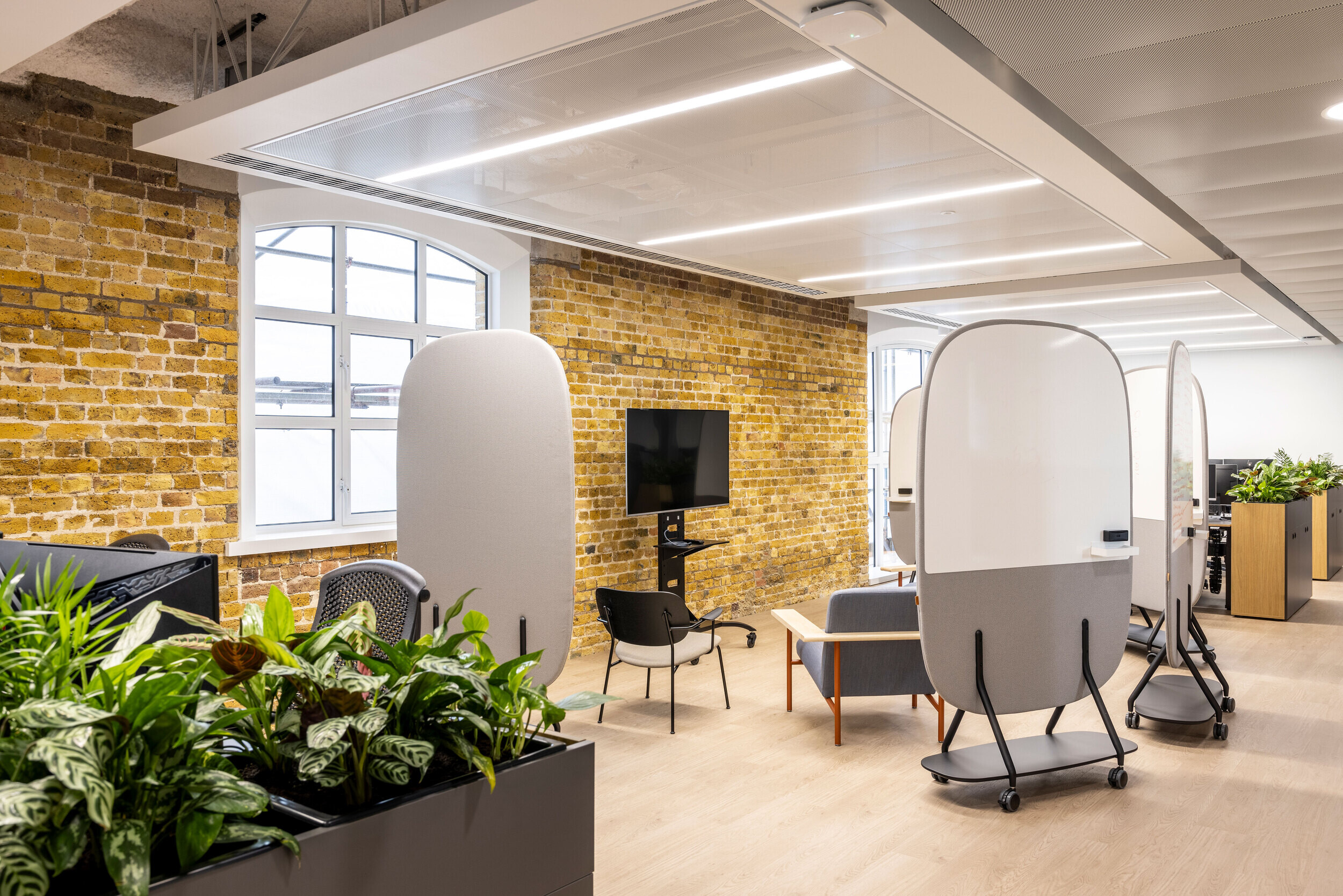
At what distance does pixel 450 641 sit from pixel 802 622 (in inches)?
140

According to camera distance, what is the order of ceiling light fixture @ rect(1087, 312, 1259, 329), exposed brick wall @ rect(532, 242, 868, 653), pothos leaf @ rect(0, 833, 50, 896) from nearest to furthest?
pothos leaf @ rect(0, 833, 50, 896) < exposed brick wall @ rect(532, 242, 868, 653) < ceiling light fixture @ rect(1087, 312, 1259, 329)

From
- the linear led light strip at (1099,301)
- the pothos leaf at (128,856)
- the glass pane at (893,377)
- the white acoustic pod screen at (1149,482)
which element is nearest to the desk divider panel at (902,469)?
the linear led light strip at (1099,301)

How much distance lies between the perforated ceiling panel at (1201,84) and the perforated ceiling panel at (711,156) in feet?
1.43

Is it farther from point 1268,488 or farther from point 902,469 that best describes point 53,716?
point 1268,488

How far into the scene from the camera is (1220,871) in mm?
3039

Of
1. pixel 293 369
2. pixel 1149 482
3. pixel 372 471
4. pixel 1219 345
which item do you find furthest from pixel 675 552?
pixel 1219 345

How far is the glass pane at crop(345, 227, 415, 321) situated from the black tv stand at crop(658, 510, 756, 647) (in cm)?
220

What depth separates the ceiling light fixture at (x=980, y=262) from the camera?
5.78 meters

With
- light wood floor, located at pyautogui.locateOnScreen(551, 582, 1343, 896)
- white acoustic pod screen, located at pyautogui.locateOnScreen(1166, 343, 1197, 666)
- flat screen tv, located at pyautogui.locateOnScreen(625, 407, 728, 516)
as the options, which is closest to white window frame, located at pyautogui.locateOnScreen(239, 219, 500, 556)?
flat screen tv, located at pyautogui.locateOnScreen(625, 407, 728, 516)

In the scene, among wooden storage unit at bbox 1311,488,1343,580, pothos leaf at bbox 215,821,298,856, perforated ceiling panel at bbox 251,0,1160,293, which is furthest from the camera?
wooden storage unit at bbox 1311,488,1343,580

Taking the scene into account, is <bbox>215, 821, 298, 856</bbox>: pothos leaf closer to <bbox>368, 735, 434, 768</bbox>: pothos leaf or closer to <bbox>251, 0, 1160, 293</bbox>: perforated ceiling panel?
<bbox>368, 735, 434, 768</bbox>: pothos leaf

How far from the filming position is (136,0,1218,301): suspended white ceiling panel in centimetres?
279

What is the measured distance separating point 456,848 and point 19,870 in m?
0.45

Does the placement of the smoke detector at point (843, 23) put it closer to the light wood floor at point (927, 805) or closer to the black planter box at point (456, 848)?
the black planter box at point (456, 848)
